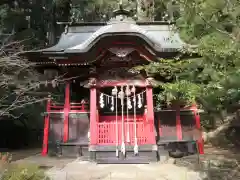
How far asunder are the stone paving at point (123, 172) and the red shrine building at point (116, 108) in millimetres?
629

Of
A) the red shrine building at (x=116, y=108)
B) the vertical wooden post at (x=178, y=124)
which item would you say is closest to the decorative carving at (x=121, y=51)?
the red shrine building at (x=116, y=108)

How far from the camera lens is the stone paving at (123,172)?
20.5 ft

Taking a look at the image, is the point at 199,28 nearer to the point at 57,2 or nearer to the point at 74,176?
the point at 74,176

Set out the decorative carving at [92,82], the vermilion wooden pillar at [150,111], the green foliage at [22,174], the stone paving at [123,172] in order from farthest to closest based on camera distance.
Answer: the decorative carving at [92,82]
the vermilion wooden pillar at [150,111]
the stone paving at [123,172]
the green foliage at [22,174]

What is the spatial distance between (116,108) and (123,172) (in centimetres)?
324

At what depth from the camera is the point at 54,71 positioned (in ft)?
34.3

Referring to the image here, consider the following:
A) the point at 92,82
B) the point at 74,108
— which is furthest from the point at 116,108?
the point at 74,108

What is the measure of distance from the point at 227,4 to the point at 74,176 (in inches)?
200

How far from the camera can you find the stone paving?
625 centimetres

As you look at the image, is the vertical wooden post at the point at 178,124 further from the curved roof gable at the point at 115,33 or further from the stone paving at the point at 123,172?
the curved roof gable at the point at 115,33

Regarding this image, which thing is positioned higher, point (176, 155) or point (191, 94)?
point (191, 94)

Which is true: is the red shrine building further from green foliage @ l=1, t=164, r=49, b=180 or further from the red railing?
green foliage @ l=1, t=164, r=49, b=180

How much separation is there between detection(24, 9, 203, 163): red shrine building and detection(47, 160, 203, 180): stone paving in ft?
2.06

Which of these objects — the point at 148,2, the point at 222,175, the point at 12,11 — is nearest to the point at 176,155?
the point at 222,175
